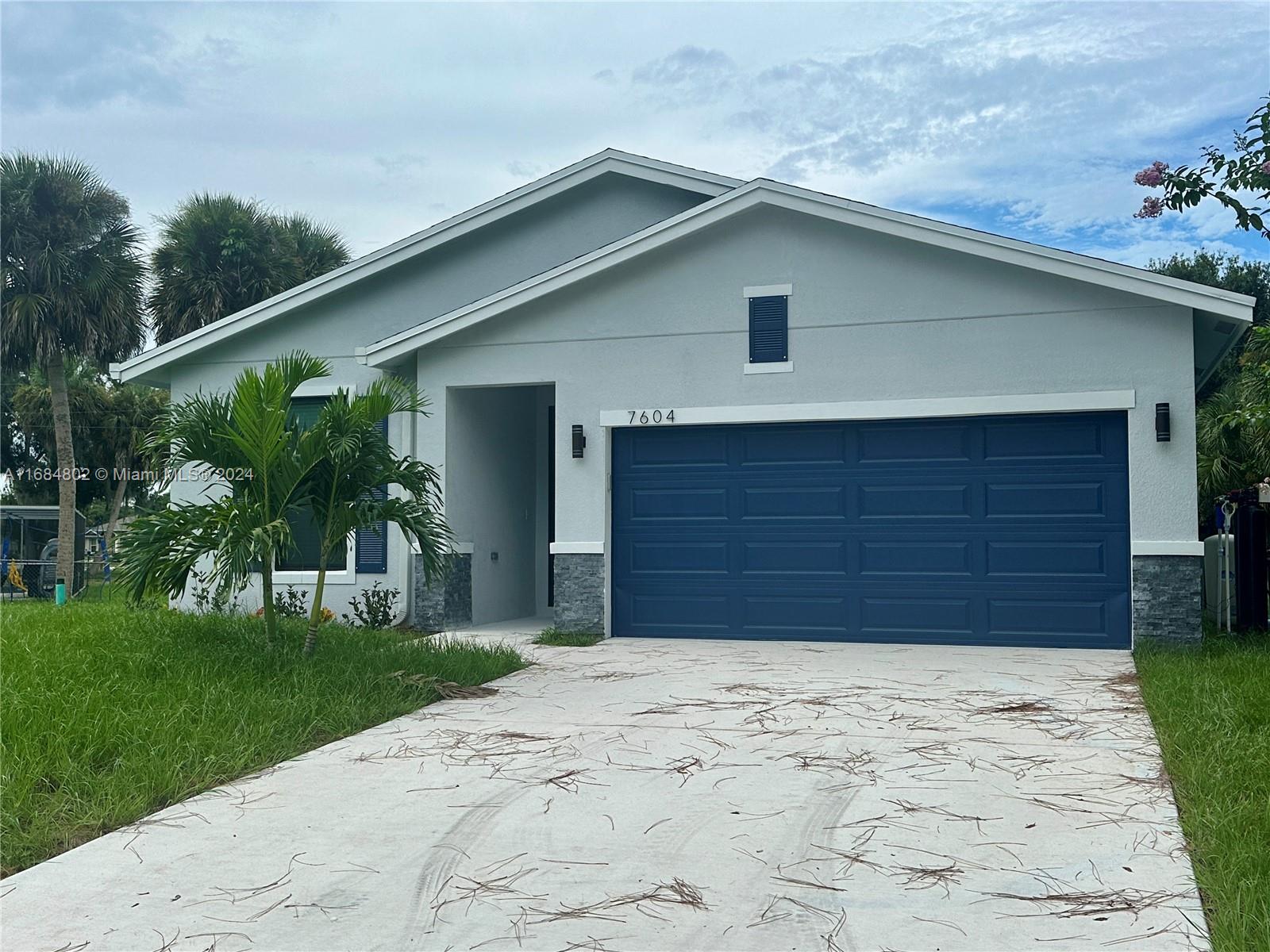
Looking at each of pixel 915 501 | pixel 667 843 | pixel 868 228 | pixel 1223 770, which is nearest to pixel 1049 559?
pixel 915 501

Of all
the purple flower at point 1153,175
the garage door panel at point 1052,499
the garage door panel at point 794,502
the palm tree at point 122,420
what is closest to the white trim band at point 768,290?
the garage door panel at point 794,502

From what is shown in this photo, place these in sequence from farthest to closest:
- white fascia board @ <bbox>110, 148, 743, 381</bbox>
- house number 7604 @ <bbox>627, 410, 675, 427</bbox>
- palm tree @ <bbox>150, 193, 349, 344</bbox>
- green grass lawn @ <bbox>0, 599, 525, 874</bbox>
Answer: palm tree @ <bbox>150, 193, 349, 344</bbox> → white fascia board @ <bbox>110, 148, 743, 381</bbox> → house number 7604 @ <bbox>627, 410, 675, 427</bbox> → green grass lawn @ <bbox>0, 599, 525, 874</bbox>

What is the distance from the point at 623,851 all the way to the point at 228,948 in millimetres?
1642

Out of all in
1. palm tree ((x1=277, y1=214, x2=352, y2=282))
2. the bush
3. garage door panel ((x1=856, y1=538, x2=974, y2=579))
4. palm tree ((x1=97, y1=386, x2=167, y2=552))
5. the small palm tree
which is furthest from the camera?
palm tree ((x1=97, y1=386, x2=167, y2=552))

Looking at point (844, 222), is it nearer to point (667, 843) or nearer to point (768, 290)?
point (768, 290)

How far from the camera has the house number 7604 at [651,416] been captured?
11891 millimetres

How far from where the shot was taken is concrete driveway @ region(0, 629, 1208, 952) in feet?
12.4

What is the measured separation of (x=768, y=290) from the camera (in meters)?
11.6

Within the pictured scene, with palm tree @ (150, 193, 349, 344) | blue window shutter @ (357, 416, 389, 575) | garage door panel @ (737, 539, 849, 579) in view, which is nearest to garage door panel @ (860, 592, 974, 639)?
garage door panel @ (737, 539, 849, 579)

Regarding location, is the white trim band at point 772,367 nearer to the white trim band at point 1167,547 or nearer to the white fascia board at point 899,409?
the white fascia board at point 899,409

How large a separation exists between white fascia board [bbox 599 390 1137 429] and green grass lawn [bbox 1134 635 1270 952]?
2.51 m

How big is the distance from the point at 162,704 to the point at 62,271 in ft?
54.2

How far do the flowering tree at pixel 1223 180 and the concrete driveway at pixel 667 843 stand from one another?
12.4ft

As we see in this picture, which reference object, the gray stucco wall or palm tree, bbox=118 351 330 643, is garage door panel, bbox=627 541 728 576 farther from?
palm tree, bbox=118 351 330 643
